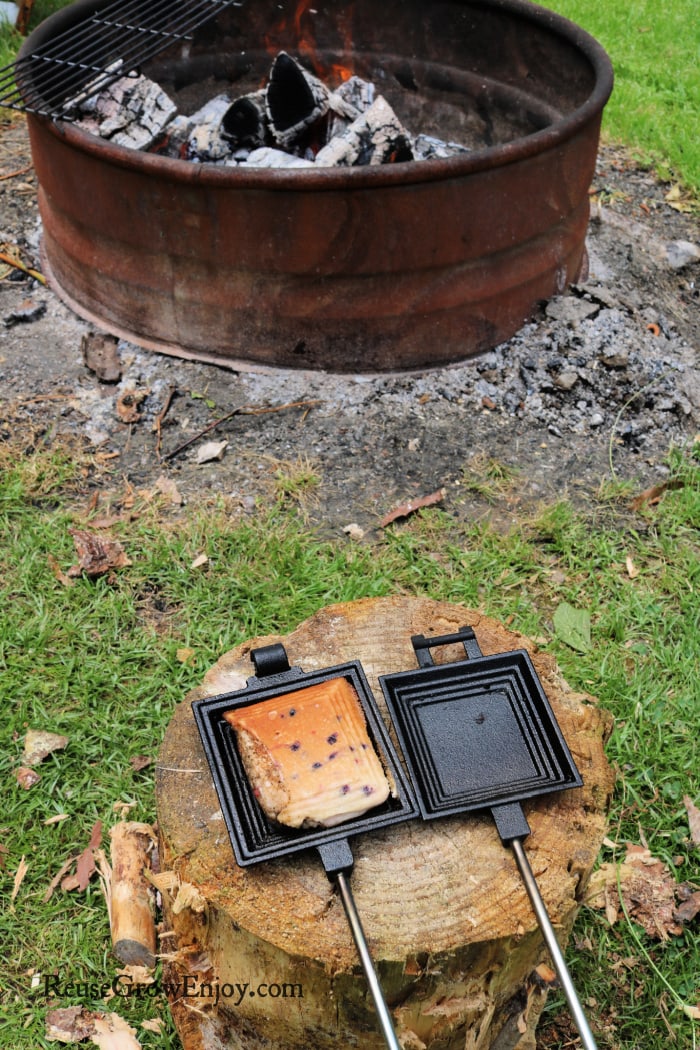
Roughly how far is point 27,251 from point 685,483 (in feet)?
10.8

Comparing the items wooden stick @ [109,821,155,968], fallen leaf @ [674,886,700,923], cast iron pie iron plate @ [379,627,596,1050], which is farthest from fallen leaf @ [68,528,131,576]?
fallen leaf @ [674,886,700,923]

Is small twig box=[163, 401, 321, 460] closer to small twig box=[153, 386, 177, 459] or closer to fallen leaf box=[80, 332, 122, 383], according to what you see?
small twig box=[153, 386, 177, 459]

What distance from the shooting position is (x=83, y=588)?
311cm

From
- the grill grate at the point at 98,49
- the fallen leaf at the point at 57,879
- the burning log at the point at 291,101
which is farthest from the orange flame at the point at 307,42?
the fallen leaf at the point at 57,879

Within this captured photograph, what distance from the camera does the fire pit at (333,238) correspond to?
11.1 ft

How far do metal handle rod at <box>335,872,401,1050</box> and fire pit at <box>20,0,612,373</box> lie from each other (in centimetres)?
246

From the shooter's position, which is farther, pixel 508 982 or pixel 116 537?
pixel 116 537

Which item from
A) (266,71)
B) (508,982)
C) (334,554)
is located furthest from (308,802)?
(266,71)

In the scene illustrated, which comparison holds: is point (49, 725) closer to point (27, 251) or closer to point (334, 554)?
point (334, 554)

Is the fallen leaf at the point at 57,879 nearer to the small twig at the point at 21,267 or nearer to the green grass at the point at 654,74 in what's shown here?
the small twig at the point at 21,267

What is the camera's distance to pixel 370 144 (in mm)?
4027

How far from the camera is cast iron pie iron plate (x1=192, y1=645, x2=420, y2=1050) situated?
5.45 feet

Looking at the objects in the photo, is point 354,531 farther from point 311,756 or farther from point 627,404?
point 311,756

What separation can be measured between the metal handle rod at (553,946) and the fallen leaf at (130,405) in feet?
8.31
